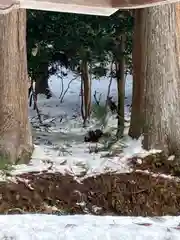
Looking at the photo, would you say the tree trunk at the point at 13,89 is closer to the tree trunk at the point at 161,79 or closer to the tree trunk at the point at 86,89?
the tree trunk at the point at 161,79

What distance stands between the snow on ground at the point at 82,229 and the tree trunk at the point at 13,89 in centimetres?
289

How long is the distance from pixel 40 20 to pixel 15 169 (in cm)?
510

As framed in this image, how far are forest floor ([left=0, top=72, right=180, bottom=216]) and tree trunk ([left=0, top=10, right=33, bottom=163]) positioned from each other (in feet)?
0.89

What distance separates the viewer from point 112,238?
5.03 metres

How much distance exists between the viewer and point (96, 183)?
27.5 feet

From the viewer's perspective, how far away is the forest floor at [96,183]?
316 inches

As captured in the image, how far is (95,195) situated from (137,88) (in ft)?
7.55

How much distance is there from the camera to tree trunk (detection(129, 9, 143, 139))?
31.3 feet

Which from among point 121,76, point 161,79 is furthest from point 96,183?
point 121,76

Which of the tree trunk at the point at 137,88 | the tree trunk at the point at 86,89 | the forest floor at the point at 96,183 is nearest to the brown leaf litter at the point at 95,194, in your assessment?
the forest floor at the point at 96,183

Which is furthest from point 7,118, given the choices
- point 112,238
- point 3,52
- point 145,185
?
point 112,238

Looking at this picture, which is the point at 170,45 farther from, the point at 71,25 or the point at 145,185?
the point at 71,25

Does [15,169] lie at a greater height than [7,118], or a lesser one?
lesser

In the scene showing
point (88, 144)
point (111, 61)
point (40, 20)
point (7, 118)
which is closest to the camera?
point (7, 118)
